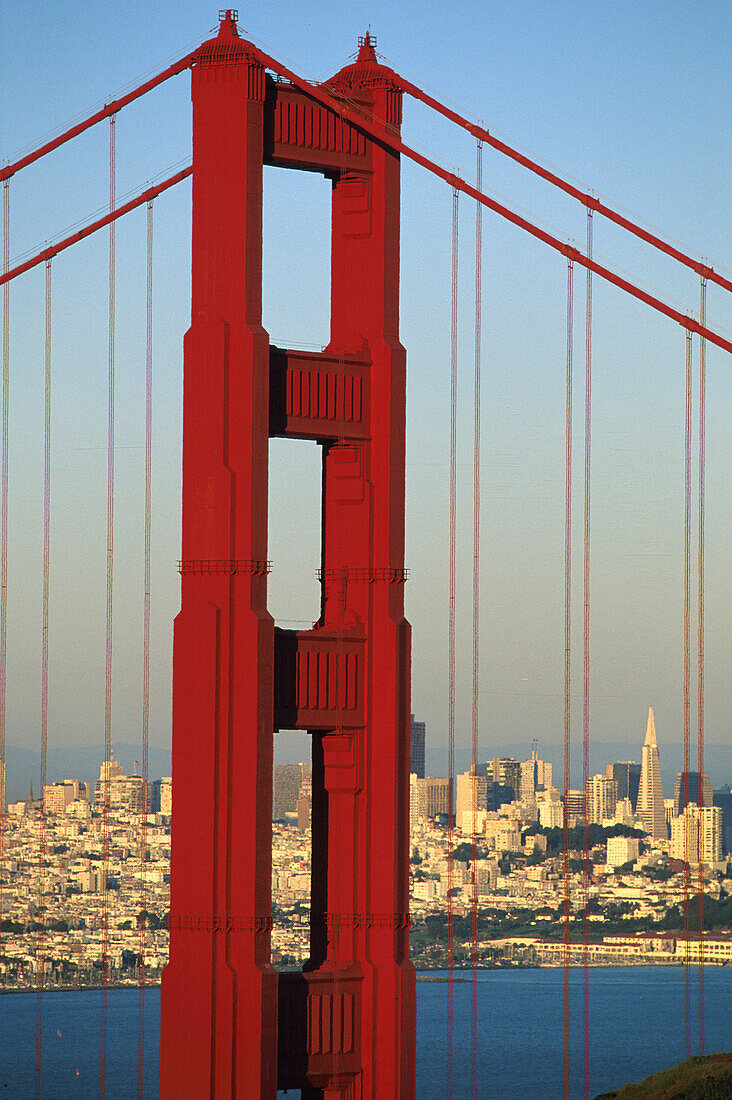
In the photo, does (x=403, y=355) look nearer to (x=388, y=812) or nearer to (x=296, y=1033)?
(x=388, y=812)

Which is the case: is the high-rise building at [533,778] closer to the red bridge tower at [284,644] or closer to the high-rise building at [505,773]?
the high-rise building at [505,773]

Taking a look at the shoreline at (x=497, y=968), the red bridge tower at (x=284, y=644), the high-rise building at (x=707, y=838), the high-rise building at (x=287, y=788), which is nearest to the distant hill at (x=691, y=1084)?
the red bridge tower at (x=284, y=644)

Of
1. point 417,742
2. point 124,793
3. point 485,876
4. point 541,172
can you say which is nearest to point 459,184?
point 541,172

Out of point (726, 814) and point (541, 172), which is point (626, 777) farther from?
point (541, 172)

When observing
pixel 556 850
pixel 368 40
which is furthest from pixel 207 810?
pixel 556 850

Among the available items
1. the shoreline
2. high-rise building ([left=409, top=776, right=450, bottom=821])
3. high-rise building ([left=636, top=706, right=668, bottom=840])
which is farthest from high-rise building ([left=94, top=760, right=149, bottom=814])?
high-rise building ([left=636, top=706, right=668, bottom=840])

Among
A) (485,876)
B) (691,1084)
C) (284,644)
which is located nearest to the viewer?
(284,644)

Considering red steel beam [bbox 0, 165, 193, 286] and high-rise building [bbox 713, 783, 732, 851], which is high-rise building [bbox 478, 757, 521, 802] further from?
red steel beam [bbox 0, 165, 193, 286]
